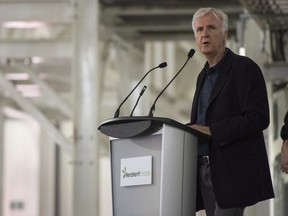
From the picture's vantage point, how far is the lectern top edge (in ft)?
13.1

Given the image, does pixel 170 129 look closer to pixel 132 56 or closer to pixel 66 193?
pixel 132 56

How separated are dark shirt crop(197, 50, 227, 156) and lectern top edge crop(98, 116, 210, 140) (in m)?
0.11

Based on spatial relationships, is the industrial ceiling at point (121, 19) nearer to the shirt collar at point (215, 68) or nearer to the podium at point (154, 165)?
the shirt collar at point (215, 68)

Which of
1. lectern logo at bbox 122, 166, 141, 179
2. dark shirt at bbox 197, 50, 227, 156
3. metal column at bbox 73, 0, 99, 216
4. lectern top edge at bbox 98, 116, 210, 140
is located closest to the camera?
lectern top edge at bbox 98, 116, 210, 140

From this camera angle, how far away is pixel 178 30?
12320 mm

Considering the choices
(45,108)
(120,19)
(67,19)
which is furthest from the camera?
(45,108)

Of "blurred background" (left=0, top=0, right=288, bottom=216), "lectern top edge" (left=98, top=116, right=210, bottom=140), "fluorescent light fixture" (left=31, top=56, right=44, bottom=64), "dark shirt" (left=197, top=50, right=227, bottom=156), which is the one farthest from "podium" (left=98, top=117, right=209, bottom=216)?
"fluorescent light fixture" (left=31, top=56, right=44, bottom=64)

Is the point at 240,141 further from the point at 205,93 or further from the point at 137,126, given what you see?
the point at 137,126

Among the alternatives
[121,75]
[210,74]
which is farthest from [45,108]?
[210,74]

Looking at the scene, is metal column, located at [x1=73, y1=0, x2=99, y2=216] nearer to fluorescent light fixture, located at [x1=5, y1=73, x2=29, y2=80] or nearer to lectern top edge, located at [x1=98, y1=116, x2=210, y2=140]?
fluorescent light fixture, located at [x1=5, y1=73, x2=29, y2=80]

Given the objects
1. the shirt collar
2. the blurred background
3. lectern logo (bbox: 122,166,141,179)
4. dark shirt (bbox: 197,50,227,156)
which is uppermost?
the blurred background

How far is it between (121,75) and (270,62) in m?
4.46

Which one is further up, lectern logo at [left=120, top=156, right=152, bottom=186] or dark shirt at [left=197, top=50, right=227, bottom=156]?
dark shirt at [left=197, top=50, right=227, bottom=156]

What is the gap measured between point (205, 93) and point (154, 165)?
1.39 ft
